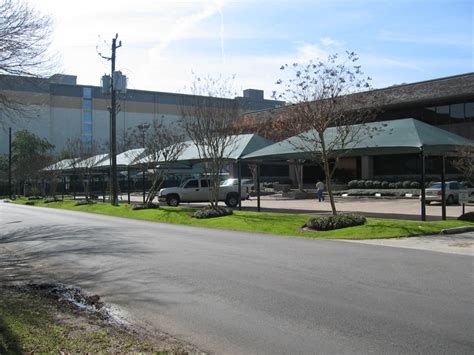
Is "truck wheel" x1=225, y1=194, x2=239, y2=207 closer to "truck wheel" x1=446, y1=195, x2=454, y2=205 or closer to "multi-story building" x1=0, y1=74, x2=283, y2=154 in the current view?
"truck wheel" x1=446, y1=195, x2=454, y2=205

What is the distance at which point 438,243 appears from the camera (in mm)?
14438

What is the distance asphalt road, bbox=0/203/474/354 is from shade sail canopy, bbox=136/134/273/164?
41.5ft

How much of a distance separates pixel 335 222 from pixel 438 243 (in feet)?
13.5

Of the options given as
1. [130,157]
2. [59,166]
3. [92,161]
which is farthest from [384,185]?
[59,166]

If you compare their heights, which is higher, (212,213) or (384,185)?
(384,185)

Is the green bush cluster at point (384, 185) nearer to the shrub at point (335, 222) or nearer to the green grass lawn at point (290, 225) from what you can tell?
the green grass lawn at point (290, 225)

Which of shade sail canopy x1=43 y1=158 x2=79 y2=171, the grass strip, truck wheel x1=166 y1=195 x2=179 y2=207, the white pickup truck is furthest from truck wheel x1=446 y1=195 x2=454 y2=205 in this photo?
shade sail canopy x1=43 y1=158 x2=79 y2=171

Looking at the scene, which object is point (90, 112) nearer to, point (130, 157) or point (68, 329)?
point (130, 157)

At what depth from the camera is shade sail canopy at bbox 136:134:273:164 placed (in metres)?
28.1

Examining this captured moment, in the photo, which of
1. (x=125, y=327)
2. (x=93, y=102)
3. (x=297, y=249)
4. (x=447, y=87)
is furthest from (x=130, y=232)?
(x=93, y=102)

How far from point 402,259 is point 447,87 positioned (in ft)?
115

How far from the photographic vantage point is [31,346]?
543 cm

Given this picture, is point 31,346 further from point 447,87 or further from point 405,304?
point 447,87

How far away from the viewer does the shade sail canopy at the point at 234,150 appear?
1105 inches
